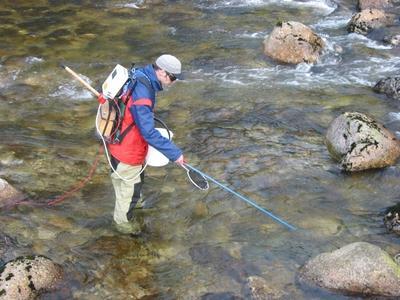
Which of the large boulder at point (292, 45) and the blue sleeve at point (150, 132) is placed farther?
the large boulder at point (292, 45)

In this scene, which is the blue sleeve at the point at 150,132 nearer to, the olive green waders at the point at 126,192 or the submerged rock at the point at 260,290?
the olive green waders at the point at 126,192

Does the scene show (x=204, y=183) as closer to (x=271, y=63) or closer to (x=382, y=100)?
(x=382, y=100)

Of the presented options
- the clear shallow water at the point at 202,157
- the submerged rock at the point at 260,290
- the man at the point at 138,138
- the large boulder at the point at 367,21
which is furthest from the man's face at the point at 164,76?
the large boulder at the point at 367,21

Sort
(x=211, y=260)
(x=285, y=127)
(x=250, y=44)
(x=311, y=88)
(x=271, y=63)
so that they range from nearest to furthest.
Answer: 1. (x=211, y=260)
2. (x=285, y=127)
3. (x=311, y=88)
4. (x=271, y=63)
5. (x=250, y=44)

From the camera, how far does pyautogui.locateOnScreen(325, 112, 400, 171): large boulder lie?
28.5 feet

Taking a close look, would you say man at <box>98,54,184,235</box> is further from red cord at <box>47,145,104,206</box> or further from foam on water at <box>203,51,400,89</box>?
foam on water at <box>203,51,400,89</box>

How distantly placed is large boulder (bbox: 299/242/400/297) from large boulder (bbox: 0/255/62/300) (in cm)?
304

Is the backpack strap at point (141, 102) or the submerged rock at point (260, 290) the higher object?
the backpack strap at point (141, 102)

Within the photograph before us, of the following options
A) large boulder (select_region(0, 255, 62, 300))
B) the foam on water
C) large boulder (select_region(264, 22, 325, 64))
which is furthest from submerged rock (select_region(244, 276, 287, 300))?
large boulder (select_region(264, 22, 325, 64))

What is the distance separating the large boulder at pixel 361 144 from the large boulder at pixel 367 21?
22.7 feet

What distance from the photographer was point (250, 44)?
48.8 ft

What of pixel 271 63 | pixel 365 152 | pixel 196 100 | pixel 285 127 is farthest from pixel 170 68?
pixel 271 63

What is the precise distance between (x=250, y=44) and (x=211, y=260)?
9328 millimetres

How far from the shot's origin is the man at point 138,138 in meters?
5.89
